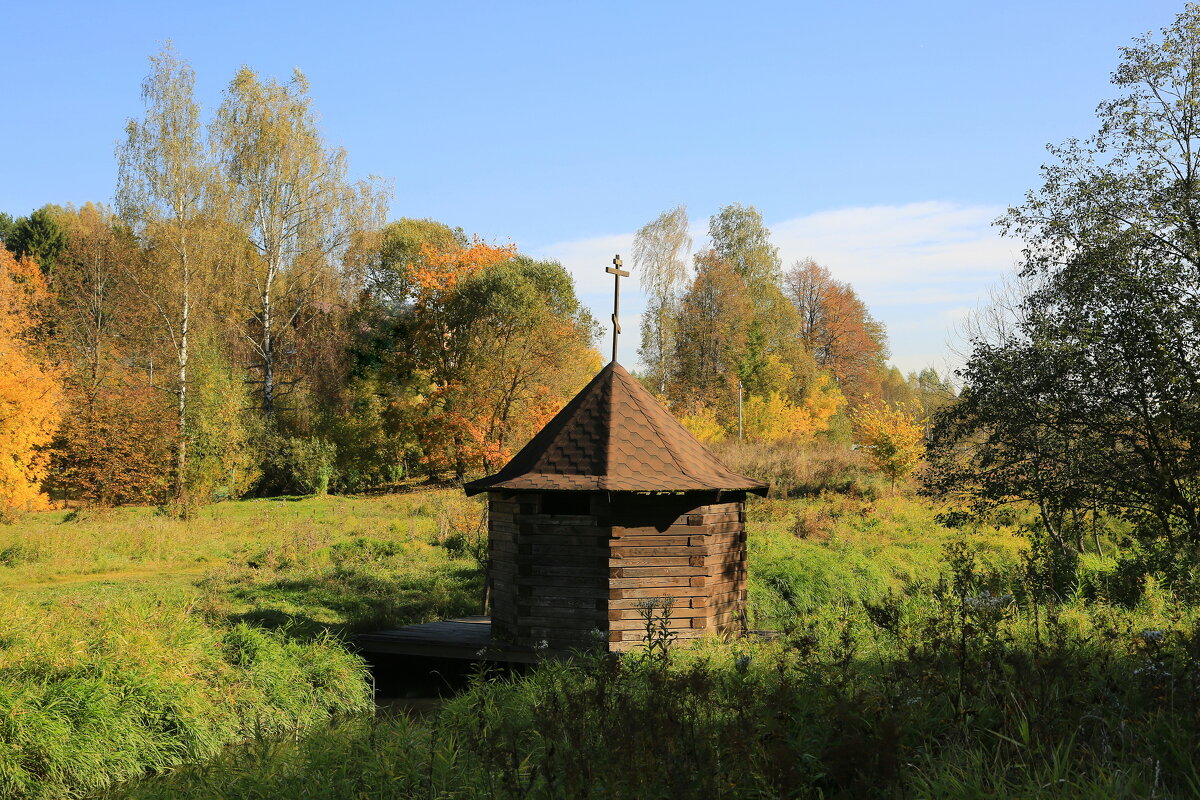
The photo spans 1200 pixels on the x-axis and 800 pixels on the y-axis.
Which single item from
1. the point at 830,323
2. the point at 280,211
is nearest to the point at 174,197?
the point at 280,211

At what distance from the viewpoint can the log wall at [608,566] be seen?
10742mm

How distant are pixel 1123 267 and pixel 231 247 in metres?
Result: 26.9

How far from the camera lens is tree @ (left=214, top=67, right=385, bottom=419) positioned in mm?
30906

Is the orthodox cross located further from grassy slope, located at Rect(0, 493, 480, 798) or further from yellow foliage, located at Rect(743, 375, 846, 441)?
yellow foliage, located at Rect(743, 375, 846, 441)

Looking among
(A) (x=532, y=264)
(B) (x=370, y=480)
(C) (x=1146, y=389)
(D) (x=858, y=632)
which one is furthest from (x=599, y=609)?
(B) (x=370, y=480)

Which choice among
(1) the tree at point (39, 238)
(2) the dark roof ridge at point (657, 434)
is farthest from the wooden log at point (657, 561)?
(1) the tree at point (39, 238)

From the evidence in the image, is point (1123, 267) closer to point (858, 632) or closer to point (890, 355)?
point (858, 632)

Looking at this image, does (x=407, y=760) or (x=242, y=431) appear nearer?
(x=407, y=760)

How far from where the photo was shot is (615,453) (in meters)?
11.2

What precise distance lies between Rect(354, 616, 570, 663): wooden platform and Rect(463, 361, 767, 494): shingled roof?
79.0 inches

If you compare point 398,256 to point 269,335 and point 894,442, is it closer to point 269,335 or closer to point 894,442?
point 269,335

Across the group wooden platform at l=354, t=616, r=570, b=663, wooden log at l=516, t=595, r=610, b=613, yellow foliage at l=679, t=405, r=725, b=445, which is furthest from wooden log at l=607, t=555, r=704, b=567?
yellow foliage at l=679, t=405, r=725, b=445

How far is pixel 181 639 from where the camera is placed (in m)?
10.3

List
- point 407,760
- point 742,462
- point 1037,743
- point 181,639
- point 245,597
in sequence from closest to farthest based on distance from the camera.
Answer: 1. point 1037,743
2. point 407,760
3. point 181,639
4. point 245,597
5. point 742,462
